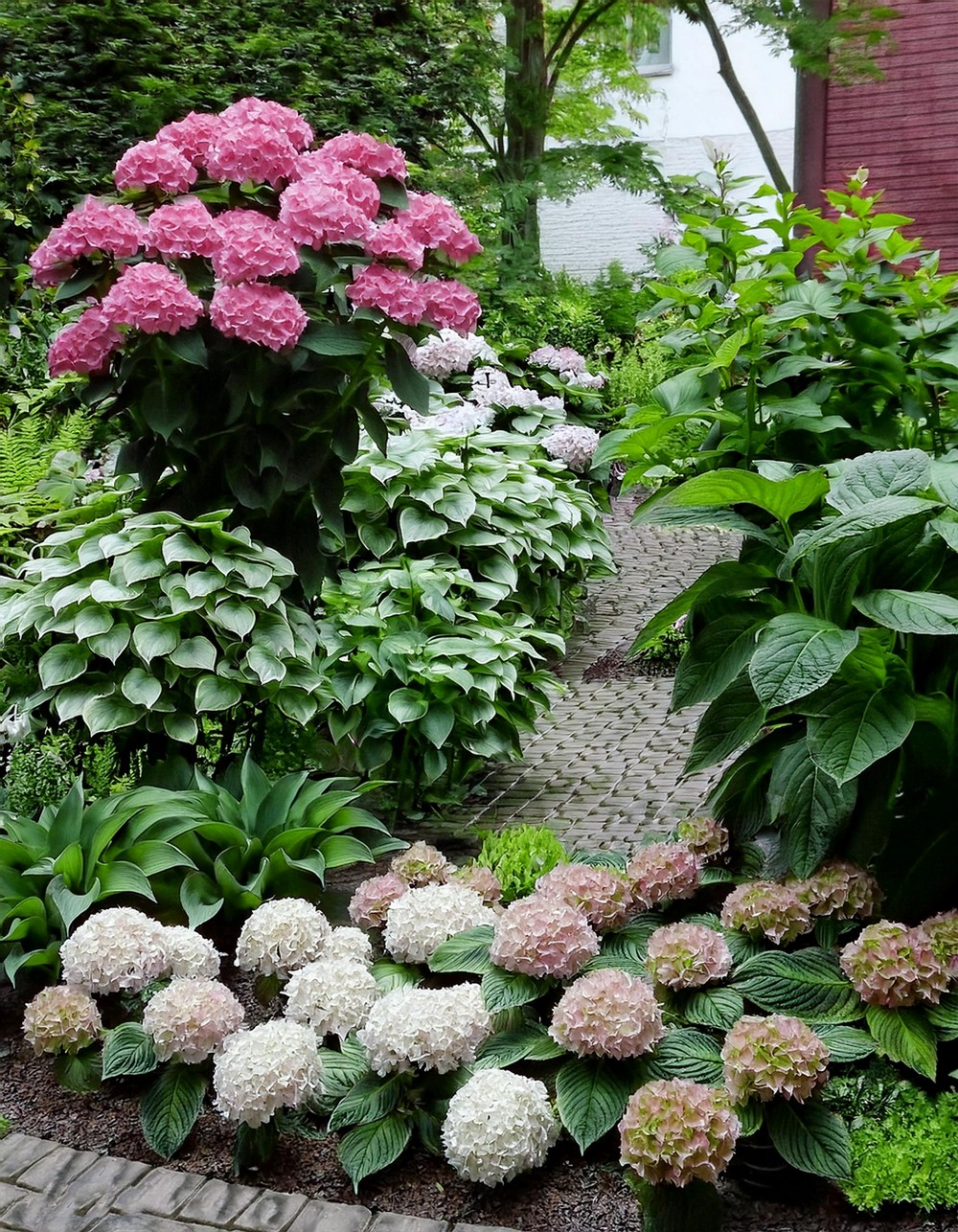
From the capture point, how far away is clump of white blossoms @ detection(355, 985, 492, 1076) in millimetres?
2150

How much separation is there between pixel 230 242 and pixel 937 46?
5913 mm

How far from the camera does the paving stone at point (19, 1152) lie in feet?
7.21

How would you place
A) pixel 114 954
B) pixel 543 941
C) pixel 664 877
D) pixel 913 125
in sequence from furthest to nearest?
pixel 913 125, pixel 664 877, pixel 114 954, pixel 543 941

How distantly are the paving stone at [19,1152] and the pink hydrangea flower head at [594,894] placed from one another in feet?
3.70

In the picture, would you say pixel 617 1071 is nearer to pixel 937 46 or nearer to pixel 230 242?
pixel 230 242

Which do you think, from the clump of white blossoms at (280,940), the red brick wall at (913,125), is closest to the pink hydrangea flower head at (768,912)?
the clump of white blossoms at (280,940)

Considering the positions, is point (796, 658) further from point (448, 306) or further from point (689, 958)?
point (448, 306)

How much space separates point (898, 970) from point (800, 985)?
0.23m

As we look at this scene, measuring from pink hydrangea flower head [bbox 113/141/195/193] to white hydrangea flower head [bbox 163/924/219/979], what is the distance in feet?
7.43

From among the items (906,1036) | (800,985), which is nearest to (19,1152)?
A: (800,985)

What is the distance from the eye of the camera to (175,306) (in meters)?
3.31

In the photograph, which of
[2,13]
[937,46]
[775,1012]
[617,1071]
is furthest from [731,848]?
[2,13]

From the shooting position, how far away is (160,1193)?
2.10 metres

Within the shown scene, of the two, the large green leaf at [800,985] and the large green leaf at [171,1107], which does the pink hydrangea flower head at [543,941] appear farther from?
the large green leaf at [171,1107]
